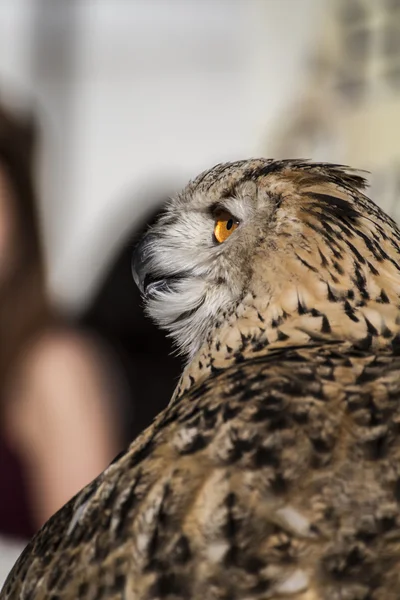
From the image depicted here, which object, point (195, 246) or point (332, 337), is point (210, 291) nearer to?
point (195, 246)

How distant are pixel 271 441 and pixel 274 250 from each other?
0.53 meters

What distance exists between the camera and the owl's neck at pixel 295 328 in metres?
1.61

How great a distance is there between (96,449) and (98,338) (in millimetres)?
410

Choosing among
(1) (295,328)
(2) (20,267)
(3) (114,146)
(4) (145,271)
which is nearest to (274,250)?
(1) (295,328)

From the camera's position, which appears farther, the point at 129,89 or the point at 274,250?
Result: the point at 129,89

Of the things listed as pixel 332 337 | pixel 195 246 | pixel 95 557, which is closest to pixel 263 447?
pixel 95 557

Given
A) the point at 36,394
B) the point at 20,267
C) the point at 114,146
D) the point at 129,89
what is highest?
the point at 129,89

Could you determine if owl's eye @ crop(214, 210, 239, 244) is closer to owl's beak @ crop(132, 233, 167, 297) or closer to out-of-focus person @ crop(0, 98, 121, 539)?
owl's beak @ crop(132, 233, 167, 297)

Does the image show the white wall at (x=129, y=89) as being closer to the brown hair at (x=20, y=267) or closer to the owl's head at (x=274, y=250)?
the brown hair at (x=20, y=267)

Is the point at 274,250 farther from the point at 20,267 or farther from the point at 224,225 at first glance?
the point at 20,267

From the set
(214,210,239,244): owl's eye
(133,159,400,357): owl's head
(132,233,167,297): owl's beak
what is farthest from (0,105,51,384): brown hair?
(214,210,239,244): owl's eye

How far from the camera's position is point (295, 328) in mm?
1652

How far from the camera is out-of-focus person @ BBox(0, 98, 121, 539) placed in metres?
3.44

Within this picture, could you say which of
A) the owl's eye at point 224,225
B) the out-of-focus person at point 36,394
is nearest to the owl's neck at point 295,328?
the owl's eye at point 224,225
